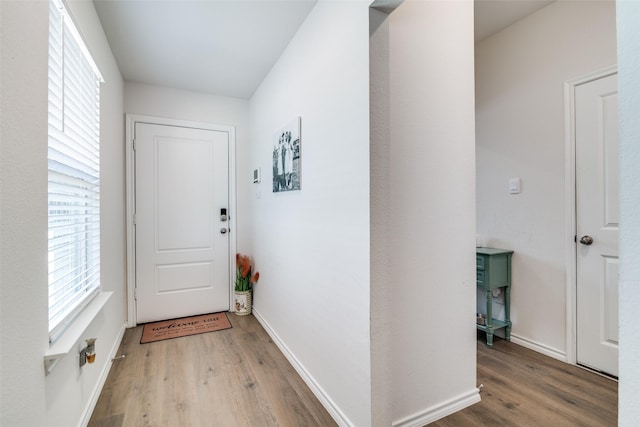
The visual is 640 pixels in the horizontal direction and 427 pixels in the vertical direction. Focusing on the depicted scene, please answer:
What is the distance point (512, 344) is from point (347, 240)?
6.46 feet

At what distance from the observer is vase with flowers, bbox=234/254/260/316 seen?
3.28 meters

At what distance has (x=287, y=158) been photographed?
7.49ft

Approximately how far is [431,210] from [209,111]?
8.99 feet

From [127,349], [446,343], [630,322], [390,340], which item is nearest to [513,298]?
[446,343]

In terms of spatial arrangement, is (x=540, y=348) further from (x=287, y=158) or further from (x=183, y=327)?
(x=183, y=327)

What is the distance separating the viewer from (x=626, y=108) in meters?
0.66

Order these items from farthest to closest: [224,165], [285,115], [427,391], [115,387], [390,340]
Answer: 1. [224,165]
2. [285,115]
3. [115,387]
4. [427,391]
5. [390,340]

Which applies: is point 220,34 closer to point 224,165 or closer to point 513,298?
point 224,165

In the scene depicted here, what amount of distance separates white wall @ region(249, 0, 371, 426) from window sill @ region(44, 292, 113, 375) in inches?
46.7

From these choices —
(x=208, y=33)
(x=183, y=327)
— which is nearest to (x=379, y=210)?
(x=208, y=33)

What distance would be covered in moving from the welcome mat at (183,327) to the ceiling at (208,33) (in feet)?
8.00

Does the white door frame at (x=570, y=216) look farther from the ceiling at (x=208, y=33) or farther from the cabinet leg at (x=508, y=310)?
the ceiling at (x=208, y=33)

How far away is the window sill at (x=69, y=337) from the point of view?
1097 millimetres

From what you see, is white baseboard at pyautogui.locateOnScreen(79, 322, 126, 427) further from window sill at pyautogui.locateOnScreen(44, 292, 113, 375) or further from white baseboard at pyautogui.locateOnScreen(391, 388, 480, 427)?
white baseboard at pyautogui.locateOnScreen(391, 388, 480, 427)
